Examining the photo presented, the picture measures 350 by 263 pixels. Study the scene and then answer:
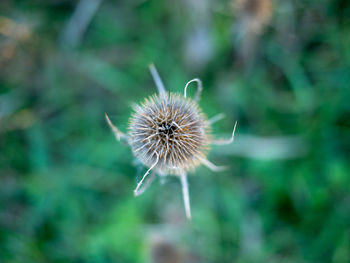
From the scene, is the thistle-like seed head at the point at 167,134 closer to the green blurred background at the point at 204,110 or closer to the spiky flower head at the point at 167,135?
the spiky flower head at the point at 167,135

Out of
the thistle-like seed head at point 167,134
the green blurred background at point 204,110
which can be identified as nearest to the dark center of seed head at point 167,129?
the thistle-like seed head at point 167,134

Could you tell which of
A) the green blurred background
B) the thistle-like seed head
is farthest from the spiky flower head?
the green blurred background

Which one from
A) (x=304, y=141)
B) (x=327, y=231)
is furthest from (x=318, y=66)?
(x=327, y=231)

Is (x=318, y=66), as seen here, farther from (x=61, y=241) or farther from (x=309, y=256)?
(x=61, y=241)

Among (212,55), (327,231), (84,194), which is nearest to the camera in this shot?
(327,231)

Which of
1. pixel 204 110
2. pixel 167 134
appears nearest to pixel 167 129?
pixel 167 134

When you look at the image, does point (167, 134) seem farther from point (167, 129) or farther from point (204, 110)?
point (204, 110)
